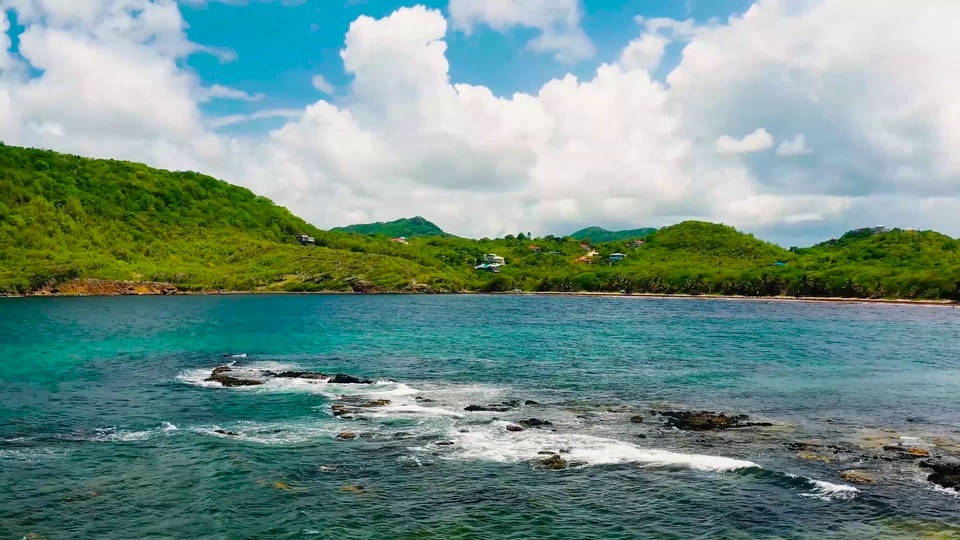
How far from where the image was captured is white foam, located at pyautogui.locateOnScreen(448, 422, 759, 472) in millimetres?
34594

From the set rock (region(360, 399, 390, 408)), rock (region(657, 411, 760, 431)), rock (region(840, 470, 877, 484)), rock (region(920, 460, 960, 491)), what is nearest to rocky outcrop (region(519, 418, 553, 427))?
rock (region(657, 411, 760, 431))

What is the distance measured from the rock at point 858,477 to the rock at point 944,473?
8.60 feet

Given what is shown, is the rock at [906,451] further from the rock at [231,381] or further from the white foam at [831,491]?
the rock at [231,381]

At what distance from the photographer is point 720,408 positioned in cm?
4944

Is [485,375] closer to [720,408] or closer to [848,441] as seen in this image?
[720,408]

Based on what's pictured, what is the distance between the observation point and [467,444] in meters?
38.0

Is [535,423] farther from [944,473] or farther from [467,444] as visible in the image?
[944,473]

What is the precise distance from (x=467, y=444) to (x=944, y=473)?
24.5m

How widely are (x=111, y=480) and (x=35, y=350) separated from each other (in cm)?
6524

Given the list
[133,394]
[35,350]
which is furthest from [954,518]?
[35,350]

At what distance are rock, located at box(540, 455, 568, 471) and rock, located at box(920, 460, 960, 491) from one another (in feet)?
58.1

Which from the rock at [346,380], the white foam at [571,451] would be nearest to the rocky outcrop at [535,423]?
the white foam at [571,451]

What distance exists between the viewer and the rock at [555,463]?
3375 centimetres

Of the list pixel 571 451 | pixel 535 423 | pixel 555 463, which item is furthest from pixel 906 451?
pixel 535 423
